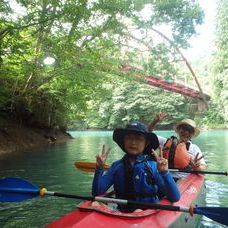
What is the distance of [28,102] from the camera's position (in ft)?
38.7

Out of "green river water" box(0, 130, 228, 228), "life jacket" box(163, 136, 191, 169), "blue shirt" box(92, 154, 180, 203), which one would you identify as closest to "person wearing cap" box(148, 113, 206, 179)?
"life jacket" box(163, 136, 191, 169)

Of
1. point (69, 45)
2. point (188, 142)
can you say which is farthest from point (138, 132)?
point (69, 45)

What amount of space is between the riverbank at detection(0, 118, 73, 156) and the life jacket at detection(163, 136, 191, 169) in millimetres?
7208

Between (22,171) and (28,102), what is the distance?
614cm

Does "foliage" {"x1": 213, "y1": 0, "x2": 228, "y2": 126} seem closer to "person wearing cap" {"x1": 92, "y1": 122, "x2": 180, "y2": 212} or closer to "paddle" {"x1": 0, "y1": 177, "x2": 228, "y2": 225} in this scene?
"person wearing cap" {"x1": 92, "y1": 122, "x2": 180, "y2": 212}

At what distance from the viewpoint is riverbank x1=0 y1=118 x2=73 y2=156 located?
10.3 meters

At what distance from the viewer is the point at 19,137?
38.2 ft

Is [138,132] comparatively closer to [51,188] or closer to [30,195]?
[30,195]

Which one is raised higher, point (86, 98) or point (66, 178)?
point (86, 98)

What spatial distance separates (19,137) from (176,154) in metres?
9.34

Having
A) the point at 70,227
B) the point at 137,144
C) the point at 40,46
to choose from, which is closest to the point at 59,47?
the point at 40,46

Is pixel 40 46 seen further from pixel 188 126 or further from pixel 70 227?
pixel 70 227

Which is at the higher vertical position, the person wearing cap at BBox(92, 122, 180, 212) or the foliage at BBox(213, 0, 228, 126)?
the foliage at BBox(213, 0, 228, 126)

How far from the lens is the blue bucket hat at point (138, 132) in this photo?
232 cm
